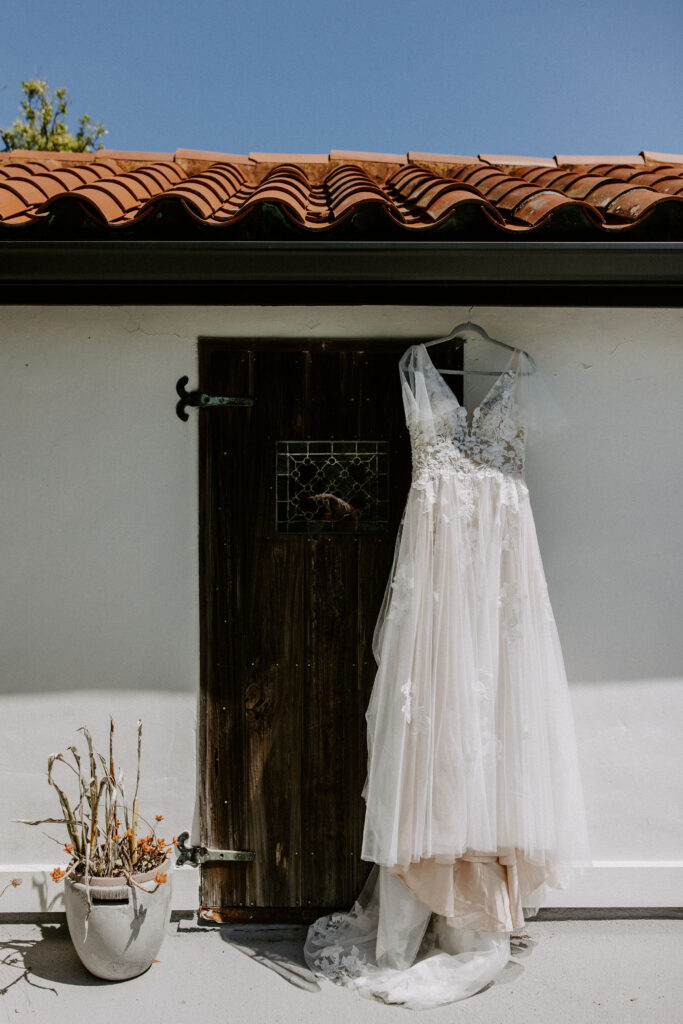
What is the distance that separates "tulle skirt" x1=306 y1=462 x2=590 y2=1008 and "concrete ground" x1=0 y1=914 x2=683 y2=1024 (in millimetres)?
99

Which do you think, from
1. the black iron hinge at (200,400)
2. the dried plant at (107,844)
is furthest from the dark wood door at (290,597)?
the dried plant at (107,844)

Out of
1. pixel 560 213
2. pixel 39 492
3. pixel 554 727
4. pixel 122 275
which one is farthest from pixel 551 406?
A: pixel 39 492

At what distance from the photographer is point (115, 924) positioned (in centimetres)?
244

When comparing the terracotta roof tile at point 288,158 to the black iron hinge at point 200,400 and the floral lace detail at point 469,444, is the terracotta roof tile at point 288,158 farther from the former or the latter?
the floral lace detail at point 469,444

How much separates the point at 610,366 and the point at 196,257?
1585 mm

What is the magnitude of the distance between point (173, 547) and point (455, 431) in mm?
1141

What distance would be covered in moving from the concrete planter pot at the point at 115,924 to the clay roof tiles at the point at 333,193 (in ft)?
6.91

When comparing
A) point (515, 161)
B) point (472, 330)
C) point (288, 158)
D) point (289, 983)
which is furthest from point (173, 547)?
point (515, 161)

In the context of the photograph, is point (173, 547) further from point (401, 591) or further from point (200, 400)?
point (401, 591)

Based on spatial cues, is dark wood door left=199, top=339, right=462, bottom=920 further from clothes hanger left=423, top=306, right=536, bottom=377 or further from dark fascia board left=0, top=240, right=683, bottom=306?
dark fascia board left=0, top=240, right=683, bottom=306

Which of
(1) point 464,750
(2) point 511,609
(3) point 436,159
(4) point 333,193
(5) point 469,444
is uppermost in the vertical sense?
(3) point 436,159

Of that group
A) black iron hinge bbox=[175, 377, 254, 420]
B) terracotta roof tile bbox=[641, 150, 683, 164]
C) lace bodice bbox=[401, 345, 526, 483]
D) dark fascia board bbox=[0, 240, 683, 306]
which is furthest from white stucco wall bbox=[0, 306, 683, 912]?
terracotta roof tile bbox=[641, 150, 683, 164]

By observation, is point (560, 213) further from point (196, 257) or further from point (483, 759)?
point (483, 759)

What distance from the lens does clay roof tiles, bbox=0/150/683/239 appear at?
2.27m
